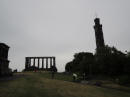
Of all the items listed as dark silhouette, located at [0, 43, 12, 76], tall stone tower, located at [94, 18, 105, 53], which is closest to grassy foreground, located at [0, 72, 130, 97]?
dark silhouette, located at [0, 43, 12, 76]

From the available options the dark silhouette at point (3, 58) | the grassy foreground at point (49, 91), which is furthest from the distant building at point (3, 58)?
the grassy foreground at point (49, 91)

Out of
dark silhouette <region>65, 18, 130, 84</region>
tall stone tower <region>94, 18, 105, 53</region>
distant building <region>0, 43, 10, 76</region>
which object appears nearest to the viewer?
distant building <region>0, 43, 10, 76</region>

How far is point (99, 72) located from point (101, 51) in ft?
30.2

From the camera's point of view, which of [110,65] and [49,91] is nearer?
[49,91]

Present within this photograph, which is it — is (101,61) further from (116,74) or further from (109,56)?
(116,74)

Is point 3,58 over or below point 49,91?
over

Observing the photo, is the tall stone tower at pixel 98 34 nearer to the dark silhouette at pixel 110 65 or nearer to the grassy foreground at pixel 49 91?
the dark silhouette at pixel 110 65

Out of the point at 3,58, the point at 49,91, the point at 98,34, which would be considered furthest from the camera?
the point at 98,34

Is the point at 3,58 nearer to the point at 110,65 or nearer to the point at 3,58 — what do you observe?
the point at 3,58

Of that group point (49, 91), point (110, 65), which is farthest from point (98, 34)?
point (49, 91)

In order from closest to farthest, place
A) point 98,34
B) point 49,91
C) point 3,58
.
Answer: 1. point 49,91
2. point 3,58
3. point 98,34

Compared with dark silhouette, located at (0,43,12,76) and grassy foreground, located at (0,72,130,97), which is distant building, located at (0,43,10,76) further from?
grassy foreground, located at (0,72,130,97)

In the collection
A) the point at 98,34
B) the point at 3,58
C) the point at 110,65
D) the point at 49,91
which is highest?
the point at 98,34

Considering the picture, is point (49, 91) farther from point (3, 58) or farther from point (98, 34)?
point (98, 34)
